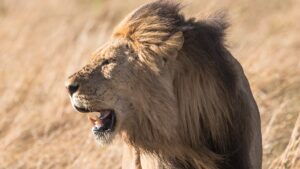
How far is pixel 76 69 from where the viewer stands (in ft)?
33.1

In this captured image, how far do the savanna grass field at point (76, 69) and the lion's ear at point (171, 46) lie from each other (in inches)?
19.5

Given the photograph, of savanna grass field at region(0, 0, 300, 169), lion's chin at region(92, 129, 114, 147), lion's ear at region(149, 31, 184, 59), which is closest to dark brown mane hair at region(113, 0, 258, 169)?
lion's ear at region(149, 31, 184, 59)

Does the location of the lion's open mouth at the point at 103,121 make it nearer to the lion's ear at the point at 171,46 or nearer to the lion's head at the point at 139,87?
the lion's head at the point at 139,87

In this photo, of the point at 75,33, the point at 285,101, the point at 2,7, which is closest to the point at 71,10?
the point at 2,7

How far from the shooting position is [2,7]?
14.6 metres

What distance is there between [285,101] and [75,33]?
3975 millimetres

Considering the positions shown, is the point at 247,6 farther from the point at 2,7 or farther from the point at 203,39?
the point at 203,39

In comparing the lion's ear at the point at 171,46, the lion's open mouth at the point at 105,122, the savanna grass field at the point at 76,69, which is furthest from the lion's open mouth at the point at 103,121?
the savanna grass field at the point at 76,69

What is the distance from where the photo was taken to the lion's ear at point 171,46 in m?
5.52

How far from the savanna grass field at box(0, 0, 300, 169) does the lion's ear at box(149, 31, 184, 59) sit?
496 millimetres

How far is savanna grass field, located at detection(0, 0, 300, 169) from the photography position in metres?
7.83

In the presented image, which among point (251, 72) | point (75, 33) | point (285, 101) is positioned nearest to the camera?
point (285, 101)

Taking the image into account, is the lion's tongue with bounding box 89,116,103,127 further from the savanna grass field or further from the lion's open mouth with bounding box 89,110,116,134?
the savanna grass field

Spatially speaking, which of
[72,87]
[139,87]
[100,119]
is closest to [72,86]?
[72,87]
